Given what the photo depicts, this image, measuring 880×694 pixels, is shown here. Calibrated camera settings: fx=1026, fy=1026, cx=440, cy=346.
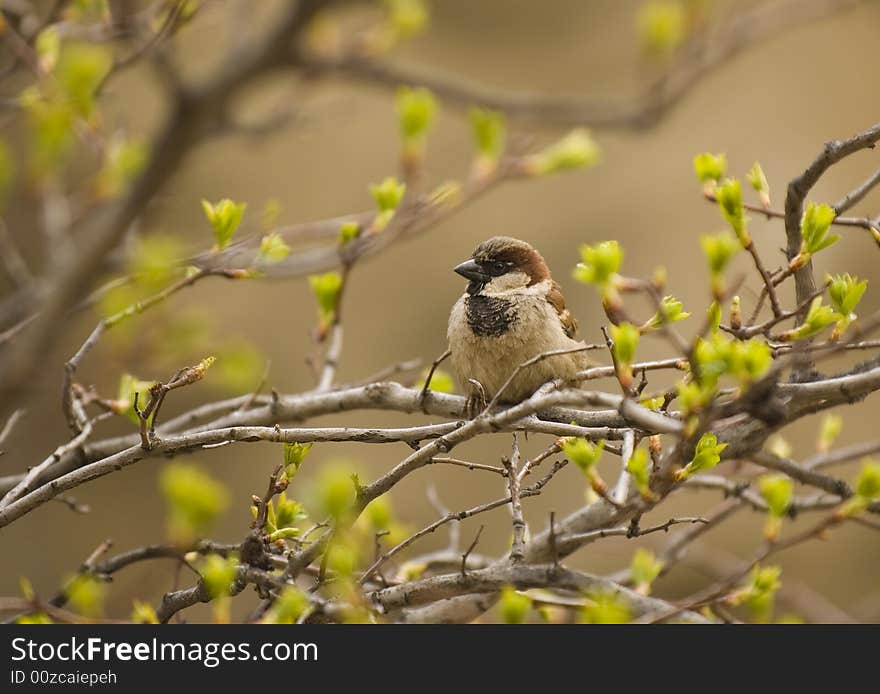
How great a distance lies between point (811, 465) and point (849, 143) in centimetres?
91

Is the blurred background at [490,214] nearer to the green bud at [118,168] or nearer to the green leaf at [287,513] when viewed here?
the green bud at [118,168]

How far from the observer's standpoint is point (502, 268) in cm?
288

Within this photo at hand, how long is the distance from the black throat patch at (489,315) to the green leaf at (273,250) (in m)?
0.68

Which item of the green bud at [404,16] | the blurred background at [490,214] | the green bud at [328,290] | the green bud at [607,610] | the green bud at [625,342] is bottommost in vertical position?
the green bud at [607,610]

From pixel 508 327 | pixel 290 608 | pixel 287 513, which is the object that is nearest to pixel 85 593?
pixel 287 513

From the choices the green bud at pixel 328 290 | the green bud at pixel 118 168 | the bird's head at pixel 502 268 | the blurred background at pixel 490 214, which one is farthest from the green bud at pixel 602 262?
the blurred background at pixel 490 214

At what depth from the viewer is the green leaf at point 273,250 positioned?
7.16 feet

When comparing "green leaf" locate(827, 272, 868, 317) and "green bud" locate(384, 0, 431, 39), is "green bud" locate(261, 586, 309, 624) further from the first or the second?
"green bud" locate(384, 0, 431, 39)

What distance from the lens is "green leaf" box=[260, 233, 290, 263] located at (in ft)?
7.16

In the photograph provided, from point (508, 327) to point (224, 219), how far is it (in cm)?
88

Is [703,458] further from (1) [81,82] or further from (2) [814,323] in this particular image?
(1) [81,82]

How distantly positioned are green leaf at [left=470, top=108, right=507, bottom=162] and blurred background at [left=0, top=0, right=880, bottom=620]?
285 centimetres

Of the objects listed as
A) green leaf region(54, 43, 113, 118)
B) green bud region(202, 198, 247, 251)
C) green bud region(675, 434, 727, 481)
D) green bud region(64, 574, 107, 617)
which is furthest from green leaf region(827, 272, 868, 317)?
green leaf region(54, 43, 113, 118)
